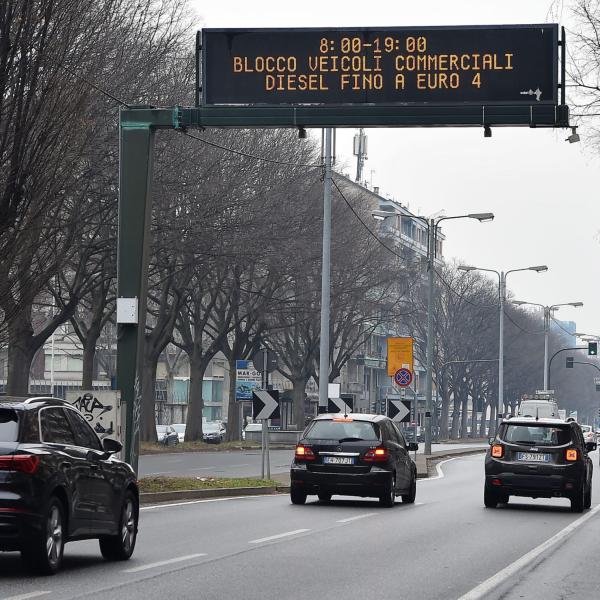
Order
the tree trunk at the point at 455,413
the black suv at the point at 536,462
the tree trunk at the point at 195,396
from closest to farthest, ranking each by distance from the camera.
→ the black suv at the point at 536,462
the tree trunk at the point at 195,396
the tree trunk at the point at 455,413

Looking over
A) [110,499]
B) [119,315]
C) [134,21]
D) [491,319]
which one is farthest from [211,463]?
[491,319]

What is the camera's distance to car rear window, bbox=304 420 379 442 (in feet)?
85.3

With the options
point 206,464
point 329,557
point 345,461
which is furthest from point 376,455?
point 206,464

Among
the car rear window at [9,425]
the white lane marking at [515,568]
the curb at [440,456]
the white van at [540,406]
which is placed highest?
the white van at [540,406]

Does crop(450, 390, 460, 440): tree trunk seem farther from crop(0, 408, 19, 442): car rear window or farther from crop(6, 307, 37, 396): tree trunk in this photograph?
crop(0, 408, 19, 442): car rear window

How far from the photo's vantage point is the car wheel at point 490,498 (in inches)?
1053

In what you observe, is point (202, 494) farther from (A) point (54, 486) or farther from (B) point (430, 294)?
(B) point (430, 294)

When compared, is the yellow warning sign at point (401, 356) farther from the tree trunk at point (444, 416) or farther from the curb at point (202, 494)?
the tree trunk at point (444, 416)

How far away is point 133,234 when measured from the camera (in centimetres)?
2603

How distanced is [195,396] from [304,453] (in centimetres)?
3797

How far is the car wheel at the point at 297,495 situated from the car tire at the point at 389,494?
4.28 ft

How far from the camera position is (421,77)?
75.1ft

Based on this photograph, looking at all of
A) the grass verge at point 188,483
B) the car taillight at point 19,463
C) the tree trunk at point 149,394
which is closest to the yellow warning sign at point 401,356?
the tree trunk at point 149,394

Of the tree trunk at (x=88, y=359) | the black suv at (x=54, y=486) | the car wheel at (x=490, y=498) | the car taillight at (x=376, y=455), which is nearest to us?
the black suv at (x=54, y=486)
